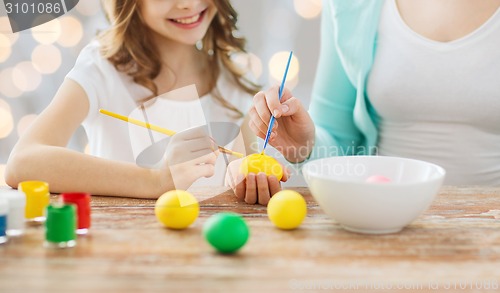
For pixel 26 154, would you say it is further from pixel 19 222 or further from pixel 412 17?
pixel 412 17

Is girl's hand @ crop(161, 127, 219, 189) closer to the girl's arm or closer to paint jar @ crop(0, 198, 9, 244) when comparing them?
the girl's arm

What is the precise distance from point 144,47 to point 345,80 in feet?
A: 1.82

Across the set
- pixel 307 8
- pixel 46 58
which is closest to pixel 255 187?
pixel 307 8

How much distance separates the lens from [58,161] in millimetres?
1009

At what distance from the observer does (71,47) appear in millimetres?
1548

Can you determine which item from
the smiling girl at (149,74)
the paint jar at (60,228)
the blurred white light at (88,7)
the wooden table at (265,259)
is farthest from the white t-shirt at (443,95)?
the paint jar at (60,228)

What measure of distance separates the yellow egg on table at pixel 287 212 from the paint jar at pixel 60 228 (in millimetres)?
271

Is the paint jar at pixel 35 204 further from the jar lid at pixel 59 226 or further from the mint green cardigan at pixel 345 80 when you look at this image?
the mint green cardigan at pixel 345 80

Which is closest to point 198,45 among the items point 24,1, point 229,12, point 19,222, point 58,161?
A: point 229,12

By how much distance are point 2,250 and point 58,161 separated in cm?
35

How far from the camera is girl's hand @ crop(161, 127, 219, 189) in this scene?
39.0 inches

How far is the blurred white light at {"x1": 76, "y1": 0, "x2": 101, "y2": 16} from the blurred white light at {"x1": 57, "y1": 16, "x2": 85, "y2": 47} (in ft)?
0.12

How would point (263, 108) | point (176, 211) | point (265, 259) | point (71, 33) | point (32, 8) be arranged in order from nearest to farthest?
point (265, 259) < point (176, 211) < point (263, 108) < point (32, 8) < point (71, 33)

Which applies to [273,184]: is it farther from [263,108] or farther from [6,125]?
[6,125]
